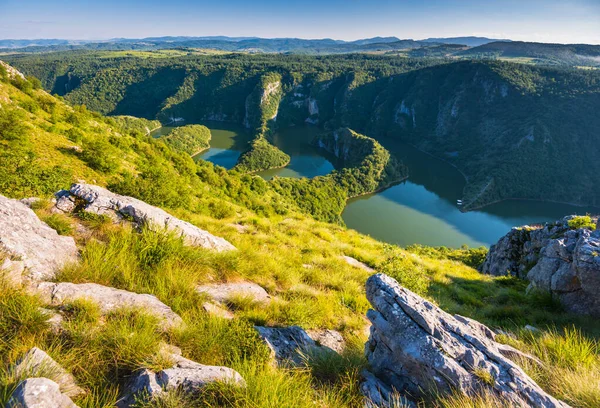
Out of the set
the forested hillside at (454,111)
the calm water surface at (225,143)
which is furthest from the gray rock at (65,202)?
the calm water surface at (225,143)

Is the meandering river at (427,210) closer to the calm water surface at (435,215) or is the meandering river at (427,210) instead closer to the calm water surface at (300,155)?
the calm water surface at (435,215)

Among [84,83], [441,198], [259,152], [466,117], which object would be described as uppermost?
[84,83]

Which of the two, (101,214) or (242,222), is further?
(242,222)

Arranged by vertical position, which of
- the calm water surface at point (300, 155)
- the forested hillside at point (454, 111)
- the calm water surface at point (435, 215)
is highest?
the forested hillside at point (454, 111)

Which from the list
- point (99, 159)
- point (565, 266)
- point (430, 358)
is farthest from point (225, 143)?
point (430, 358)

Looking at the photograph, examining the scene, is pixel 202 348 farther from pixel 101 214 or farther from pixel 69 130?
pixel 69 130

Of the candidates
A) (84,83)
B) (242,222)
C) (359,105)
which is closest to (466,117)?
(359,105)

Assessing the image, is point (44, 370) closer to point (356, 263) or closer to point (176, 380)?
point (176, 380)
